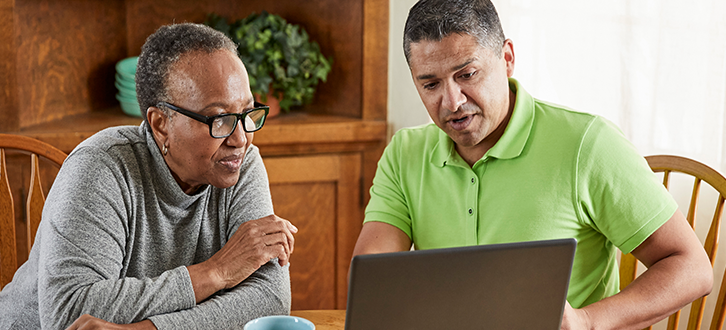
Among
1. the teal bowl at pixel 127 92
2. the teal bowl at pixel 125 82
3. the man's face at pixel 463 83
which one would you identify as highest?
the man's face at pixel 463 83

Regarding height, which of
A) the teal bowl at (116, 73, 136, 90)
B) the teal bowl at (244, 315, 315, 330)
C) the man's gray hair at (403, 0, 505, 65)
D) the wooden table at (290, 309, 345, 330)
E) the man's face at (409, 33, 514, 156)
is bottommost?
the wooden table at (290, 309, 345, 330)

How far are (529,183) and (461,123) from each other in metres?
0.18

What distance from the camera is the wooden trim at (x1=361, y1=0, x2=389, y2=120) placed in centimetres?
250

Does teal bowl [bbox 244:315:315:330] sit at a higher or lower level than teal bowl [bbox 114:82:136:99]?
lower

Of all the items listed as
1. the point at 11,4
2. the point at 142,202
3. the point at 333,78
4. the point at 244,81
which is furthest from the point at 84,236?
the point at 333,78

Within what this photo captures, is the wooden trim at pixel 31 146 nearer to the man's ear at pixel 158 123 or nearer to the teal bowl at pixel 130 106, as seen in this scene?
the man's ear at pixel 158 123

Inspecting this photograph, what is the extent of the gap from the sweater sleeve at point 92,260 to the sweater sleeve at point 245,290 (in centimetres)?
4

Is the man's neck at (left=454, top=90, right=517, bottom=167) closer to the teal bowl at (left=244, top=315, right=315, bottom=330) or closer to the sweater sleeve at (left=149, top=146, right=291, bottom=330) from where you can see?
the sweater sleeve at (left=149, top=146, right=291, bottom=330)

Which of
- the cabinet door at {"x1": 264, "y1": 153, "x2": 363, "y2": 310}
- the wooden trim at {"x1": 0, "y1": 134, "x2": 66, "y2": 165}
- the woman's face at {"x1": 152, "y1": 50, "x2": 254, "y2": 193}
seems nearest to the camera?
the woman's face at {"x1": 152, "y1": 50, "x2": 254, "y2": 193}

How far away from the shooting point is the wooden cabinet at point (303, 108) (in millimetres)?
2406

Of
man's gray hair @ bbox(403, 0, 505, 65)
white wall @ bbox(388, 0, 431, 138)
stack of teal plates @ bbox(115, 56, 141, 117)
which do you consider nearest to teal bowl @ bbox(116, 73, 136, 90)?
stack of teal plates @ bbox(115, 56, 141, 117)

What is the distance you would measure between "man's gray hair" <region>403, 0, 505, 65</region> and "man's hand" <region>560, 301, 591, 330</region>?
50cm

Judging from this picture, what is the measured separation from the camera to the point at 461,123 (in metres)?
1.30

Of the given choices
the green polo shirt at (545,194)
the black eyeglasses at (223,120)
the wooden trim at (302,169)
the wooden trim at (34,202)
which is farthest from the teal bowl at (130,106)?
the green polo shirt at (545,194)
